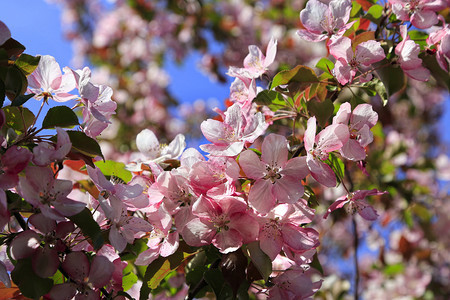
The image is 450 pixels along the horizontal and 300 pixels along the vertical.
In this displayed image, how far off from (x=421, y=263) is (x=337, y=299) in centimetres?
181

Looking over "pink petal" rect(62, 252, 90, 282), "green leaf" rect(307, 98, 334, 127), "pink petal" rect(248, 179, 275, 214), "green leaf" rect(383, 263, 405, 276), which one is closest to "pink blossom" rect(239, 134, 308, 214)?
"pink petal" rect(248, 179, 275, 214)

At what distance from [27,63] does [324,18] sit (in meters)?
0.65

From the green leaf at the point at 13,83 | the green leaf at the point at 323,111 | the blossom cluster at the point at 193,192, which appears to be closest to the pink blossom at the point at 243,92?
the blossom cluster at the point at 193,192

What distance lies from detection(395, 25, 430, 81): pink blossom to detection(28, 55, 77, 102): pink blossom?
719 mm

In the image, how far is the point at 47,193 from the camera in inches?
28.0

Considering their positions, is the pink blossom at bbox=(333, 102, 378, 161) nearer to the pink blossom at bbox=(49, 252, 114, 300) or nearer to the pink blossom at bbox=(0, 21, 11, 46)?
the pink blossom at bbox=(49, 252, 114, 300)

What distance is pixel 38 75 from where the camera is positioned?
34.3 inches

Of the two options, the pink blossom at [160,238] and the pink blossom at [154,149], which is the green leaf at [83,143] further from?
the pink blossom at [154,149]

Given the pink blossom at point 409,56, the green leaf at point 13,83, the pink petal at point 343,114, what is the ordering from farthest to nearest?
the pink blossom at point 409,56 < the pink petal at point 343,114 < the green leaf at point 13,83

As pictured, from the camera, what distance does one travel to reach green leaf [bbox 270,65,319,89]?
0.94m

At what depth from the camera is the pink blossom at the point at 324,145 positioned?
2.66 feet

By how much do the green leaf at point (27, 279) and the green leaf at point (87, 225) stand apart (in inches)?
3.8

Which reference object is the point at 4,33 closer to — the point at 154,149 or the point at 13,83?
the point at 13,83

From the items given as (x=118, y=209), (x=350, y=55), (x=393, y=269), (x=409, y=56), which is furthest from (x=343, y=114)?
(x=393, y=269)
